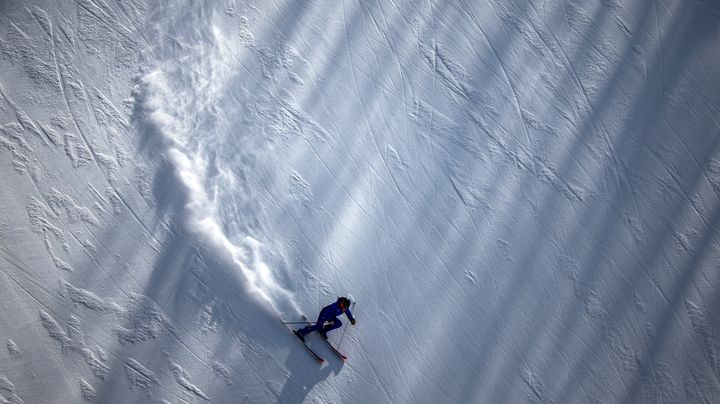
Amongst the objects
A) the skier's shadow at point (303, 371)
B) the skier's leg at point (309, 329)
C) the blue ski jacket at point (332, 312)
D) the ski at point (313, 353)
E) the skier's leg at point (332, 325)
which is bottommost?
the skier's shadow at point (303, 371)

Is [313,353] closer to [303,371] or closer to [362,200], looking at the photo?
[303,371]

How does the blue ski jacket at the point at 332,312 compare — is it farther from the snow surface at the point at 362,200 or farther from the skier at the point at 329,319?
the snow surface at the point at 362,200

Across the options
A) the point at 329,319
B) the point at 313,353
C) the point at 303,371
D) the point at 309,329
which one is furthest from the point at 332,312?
the point at 303,371

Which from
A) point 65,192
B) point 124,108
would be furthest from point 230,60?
point 65,192

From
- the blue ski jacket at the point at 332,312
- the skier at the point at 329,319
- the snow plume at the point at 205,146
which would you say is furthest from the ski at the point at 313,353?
the blue ski jacket at the point at 332,312

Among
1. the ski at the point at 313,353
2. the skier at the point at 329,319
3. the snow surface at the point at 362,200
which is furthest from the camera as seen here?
the ski at the point at 313,353

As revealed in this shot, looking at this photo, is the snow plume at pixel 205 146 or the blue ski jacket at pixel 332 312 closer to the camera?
the blue ski jacket at pixel 332 312

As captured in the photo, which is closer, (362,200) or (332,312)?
(332,312)
